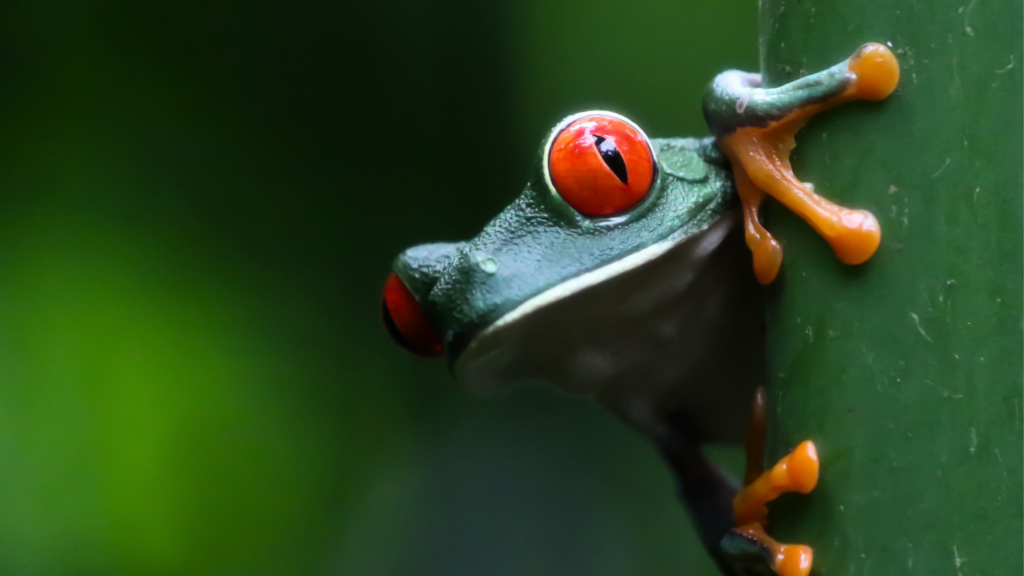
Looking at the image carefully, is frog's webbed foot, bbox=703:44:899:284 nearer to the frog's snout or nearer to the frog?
the frog

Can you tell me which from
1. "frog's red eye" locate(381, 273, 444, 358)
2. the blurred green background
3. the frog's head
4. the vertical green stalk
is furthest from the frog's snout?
the blurred green background

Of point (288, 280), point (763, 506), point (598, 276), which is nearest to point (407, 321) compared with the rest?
point (598, 276)

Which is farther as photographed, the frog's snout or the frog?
the frog's snout

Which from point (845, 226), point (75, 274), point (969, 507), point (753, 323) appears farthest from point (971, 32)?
point (75, 274)

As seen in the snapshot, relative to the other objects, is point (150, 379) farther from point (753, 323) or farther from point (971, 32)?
point (971, 32)

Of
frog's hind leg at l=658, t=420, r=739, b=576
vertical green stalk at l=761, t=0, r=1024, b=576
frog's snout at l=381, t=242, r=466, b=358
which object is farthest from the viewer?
frog's hind leg at l=658, t=420, r=739, b=576

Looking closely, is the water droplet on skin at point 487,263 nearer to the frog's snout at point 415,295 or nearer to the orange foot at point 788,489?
the frog's snout at point 415,295

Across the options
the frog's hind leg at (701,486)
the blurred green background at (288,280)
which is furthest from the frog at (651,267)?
the blurred green background at (288,280)
